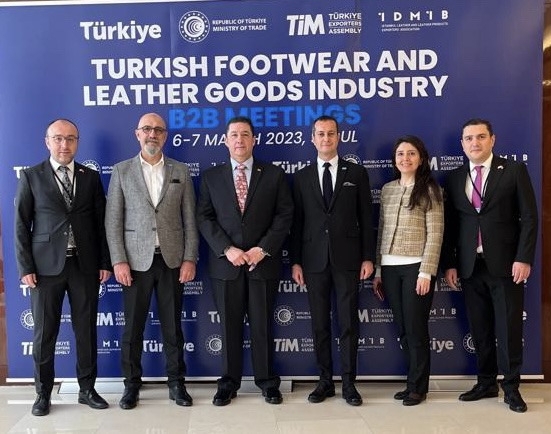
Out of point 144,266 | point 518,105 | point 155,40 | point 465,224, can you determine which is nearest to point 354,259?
point 465,224

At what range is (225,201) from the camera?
3398 mm

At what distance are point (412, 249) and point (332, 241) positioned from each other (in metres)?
0.52

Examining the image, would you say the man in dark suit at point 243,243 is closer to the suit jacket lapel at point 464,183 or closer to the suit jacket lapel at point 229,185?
the suit jacket lapel at point 229,185

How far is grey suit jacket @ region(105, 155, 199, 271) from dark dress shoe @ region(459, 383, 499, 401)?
82.1 inches

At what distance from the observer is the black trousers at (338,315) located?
3.40 metres

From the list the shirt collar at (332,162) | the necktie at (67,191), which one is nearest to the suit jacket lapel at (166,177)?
the necktie at (67,191)

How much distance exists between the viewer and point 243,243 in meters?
3.36

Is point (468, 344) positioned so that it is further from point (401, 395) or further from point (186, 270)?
point (186, 270)

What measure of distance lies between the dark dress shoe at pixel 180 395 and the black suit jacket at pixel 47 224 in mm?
973

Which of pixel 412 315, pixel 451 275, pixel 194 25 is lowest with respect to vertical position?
pixel 412 315

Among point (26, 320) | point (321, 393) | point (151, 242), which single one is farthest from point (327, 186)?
point (26, 320)

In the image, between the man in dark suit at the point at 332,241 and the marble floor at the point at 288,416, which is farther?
the man in dark suit at the point at 332,241

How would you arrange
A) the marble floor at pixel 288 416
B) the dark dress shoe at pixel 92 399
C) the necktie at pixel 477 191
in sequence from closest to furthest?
the marble floor at pixel 288 416 < the necktie at pixel 477 191 < the dark dress shoe at pixel 92 399

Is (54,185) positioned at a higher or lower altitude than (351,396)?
higher
